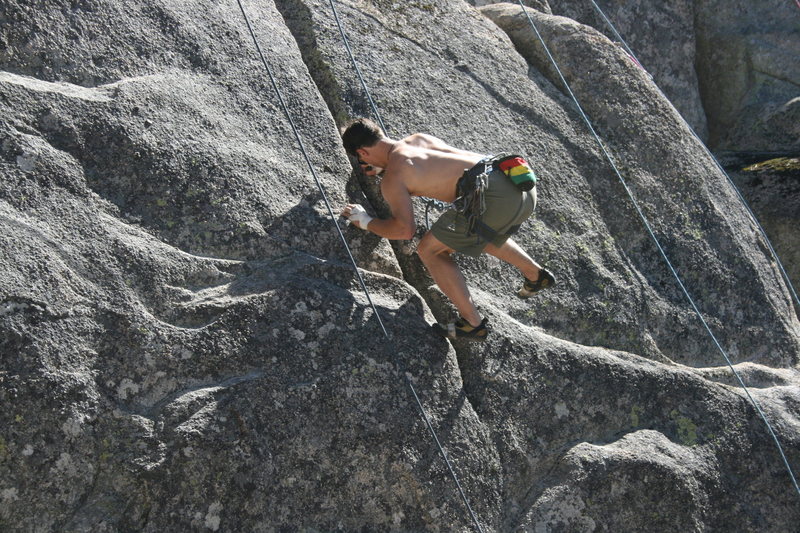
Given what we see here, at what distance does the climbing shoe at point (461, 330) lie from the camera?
613 cm

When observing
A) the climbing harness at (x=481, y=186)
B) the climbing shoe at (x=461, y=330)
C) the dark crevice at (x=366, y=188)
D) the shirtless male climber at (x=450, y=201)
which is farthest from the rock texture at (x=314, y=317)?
the climbing harness at (x=481, y=186)

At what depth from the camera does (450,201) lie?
637 centimetres

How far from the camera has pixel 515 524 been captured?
234 inches

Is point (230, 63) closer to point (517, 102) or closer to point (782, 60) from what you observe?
point (517, 102)

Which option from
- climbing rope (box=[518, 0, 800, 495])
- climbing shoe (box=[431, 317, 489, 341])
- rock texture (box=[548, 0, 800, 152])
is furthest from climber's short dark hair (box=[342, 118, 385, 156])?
rock texture (box=[548, 0, 800, 152])

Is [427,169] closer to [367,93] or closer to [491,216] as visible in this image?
[491,216]

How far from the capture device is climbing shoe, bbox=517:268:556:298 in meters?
6.60

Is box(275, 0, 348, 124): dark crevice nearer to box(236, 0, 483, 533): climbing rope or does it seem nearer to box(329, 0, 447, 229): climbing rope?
box(329, 0, 447, 229): climbing rope

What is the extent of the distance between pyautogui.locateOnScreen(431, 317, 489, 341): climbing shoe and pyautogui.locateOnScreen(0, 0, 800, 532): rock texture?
0.14 meters

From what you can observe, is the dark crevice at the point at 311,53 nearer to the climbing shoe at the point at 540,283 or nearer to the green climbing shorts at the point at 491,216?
the green climbing shorts at the point at 491,216

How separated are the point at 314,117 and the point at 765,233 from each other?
504 centimetres

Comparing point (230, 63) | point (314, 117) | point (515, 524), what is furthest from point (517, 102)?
point (515, 524)

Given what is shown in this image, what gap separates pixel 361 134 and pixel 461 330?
1556 millimetres

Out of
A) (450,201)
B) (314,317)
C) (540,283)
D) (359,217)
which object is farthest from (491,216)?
(314,317)
